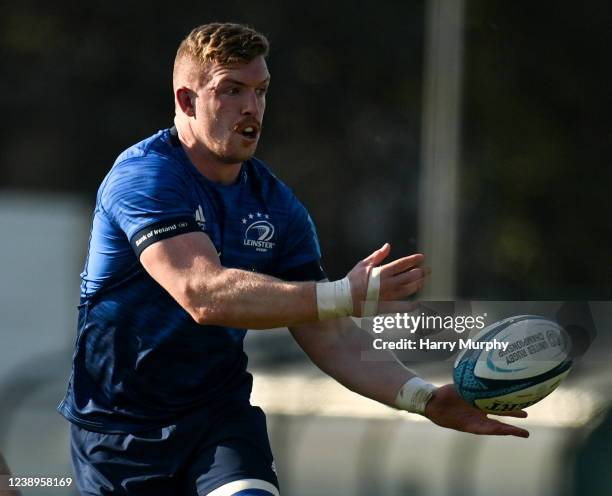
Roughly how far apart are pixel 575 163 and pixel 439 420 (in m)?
3.01

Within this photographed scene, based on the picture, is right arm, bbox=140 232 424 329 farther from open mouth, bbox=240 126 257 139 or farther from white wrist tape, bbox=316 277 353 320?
open mouth, bbox=240 126 257 139

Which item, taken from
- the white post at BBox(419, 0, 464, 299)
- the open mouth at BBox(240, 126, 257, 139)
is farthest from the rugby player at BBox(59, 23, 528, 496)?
the white post at BBox(419, 0, 464, 299)

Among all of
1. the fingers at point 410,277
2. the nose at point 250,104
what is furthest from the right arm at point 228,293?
the nose at point 250,104

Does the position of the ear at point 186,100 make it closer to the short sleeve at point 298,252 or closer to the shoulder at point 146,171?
the shoulder at point 146,171

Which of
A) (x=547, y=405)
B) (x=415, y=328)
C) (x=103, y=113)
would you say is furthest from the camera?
(x=103, y=113)

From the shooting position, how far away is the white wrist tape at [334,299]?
3.19 m

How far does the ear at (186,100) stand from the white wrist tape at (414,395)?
3.37ft

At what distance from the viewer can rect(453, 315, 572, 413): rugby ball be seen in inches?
142

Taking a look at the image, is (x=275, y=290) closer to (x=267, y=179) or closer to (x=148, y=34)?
(x=267, y=179)

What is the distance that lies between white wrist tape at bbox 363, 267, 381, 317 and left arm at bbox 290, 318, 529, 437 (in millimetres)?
639

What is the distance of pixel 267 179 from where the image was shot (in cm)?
385

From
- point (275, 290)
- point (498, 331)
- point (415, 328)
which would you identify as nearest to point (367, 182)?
point (415, 328)

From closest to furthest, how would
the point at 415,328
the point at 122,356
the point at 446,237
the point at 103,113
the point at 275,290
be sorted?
the point at 275,290 → the point at 122,356 → the point at 415,328 → the point at 446,237 → the point at 103,113

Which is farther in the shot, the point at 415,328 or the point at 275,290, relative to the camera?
the point at 415,328
